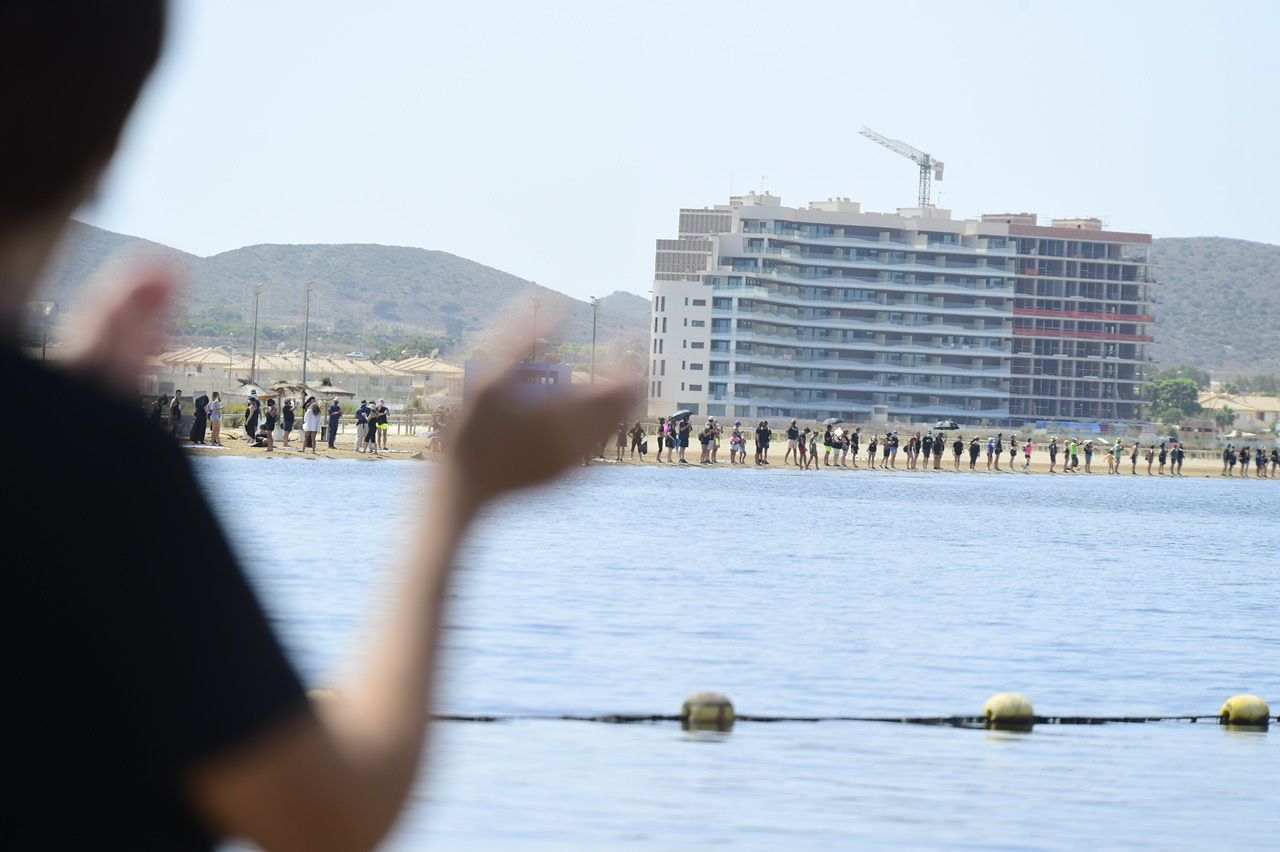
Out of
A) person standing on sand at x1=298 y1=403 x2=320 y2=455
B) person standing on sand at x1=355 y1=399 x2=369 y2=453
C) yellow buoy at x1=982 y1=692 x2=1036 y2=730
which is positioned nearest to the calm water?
yellow buoy at x1=982 y1=692 x2=1036 y2=730

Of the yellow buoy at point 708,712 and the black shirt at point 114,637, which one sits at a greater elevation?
the black shirt at point 114,637

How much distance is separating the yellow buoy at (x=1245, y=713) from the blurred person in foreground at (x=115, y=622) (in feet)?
40.8

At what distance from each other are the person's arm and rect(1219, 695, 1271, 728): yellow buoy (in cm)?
1230

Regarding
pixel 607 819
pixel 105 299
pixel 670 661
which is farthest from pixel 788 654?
pixel 105 299

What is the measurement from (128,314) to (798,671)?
42.2 ft

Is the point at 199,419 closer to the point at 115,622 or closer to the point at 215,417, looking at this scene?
the point at 215,417

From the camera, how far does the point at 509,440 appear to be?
149cm

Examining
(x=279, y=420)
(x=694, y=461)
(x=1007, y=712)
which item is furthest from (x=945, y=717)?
(x=694, y=461)

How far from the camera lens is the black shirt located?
4.13ft

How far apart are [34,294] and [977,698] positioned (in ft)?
41.2

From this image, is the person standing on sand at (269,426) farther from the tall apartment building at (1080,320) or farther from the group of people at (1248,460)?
the tall apartment building at (1080,320)

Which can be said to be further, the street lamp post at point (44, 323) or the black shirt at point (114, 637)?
the street lamp post at point (44, 323)

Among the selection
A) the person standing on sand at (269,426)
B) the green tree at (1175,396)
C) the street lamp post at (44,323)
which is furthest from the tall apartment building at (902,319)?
the street lamp post at (44,323)

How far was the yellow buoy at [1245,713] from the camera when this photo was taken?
42.5 ft
